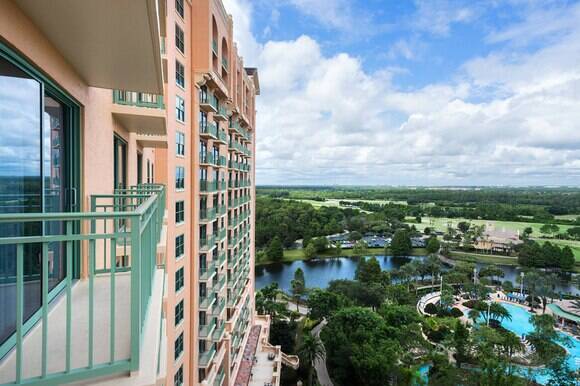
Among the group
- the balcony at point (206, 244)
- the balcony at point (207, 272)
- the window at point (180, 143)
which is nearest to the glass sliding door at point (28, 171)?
the window at point (180, 143)

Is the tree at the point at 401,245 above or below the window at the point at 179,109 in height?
below

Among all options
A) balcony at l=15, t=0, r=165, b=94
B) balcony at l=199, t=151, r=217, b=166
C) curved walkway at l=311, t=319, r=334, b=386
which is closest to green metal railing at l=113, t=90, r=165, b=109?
balcony at l=15, t=0, r=165, b=94

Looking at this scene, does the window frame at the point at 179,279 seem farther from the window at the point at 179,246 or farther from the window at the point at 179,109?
the window at the point at 179,109

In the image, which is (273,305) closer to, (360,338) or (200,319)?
Answer: (360,338)

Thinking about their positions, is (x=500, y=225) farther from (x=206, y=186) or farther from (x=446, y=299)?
(x=206, y=186)

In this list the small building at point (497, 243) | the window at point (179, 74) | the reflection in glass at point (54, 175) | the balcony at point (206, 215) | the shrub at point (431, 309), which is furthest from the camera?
the small building at point (497, 243)

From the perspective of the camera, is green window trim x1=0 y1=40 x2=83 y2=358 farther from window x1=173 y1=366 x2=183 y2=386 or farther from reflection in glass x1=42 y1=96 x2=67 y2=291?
window x1=173 y1=366 x2=183 y2=386

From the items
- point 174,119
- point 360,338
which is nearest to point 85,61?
point 174,119
